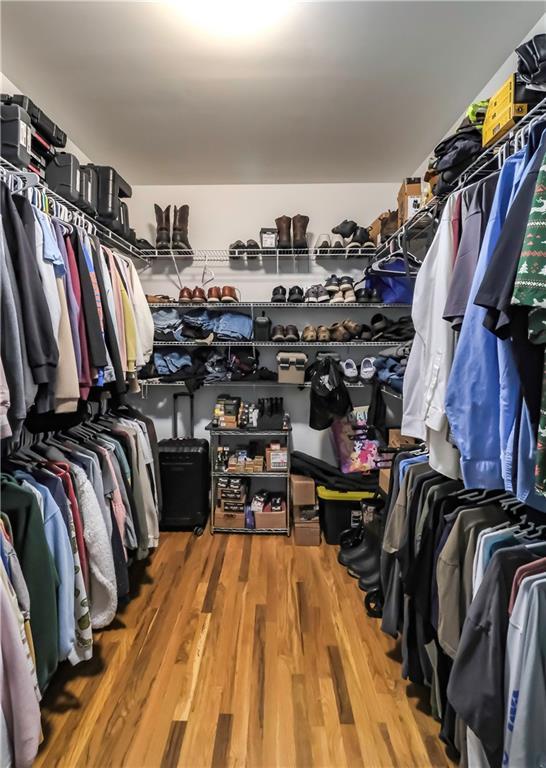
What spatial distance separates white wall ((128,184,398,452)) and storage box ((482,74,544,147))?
6.19ft

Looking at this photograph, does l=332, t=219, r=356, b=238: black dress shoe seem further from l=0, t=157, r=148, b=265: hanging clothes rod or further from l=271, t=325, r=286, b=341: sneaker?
l=0, t=157, r=148, b=265: hanging clothes rod

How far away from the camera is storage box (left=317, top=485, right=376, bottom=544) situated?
2.56 meters

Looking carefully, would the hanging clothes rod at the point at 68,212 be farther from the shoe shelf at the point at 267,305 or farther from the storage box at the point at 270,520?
the storage box at the point at 270,520

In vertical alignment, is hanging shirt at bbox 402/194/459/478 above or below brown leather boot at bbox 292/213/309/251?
below

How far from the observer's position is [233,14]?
1490 millimetres

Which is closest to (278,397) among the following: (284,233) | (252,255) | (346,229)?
(252,255)

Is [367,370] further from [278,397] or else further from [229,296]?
[229,296]

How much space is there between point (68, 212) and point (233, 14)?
121 centimetres

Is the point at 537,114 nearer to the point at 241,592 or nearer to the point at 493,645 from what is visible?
the point at 493,645

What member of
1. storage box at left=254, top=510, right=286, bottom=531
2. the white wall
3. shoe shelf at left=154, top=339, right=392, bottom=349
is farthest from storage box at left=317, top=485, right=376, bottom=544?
shoe shelf at left=154, top=339, right=392, bottom=349

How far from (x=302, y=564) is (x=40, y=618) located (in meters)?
1.53

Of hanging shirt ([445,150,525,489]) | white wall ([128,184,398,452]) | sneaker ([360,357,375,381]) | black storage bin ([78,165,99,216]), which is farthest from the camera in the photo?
white wall ([128,184,398,452])

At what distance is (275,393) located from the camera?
311 centimetres

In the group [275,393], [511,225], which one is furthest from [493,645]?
[275,393]
